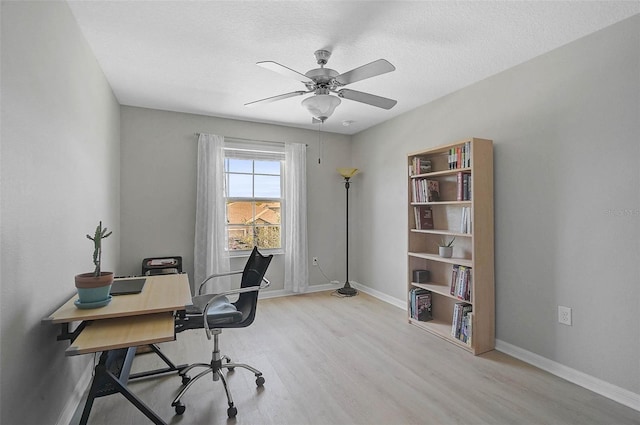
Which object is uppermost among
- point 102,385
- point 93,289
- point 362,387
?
point 93,289

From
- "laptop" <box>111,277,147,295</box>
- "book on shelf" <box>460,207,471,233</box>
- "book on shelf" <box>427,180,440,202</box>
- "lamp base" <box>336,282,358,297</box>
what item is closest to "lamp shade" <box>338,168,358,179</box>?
"book on shelf" <box>427,180,440,202</box>

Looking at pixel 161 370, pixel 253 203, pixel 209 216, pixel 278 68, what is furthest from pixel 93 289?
pixel 253 203

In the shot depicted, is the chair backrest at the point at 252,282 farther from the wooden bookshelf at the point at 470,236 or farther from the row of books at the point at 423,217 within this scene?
the row of books at the point at 423,217

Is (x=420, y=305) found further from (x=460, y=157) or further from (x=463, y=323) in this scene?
(x=460, y=157)

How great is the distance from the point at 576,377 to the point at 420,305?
141cm

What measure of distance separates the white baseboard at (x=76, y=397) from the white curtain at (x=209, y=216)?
1737mm

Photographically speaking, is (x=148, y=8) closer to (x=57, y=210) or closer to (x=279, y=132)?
(x=57, y=210)

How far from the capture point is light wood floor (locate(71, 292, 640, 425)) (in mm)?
1932

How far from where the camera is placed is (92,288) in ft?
5.34

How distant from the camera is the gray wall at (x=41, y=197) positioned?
1241mm

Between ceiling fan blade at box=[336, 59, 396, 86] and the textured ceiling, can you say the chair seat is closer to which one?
ceiling fan blade at box=[336, 59, 396, 86]

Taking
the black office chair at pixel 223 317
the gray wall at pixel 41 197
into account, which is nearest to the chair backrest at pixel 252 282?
the black office chair at pixel 223 317

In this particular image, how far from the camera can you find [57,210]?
5.65ft

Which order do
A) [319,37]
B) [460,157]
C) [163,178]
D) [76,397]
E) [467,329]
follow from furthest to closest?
[163,178]
[460,157]
[467,329]
[319,37]
[76,397]
